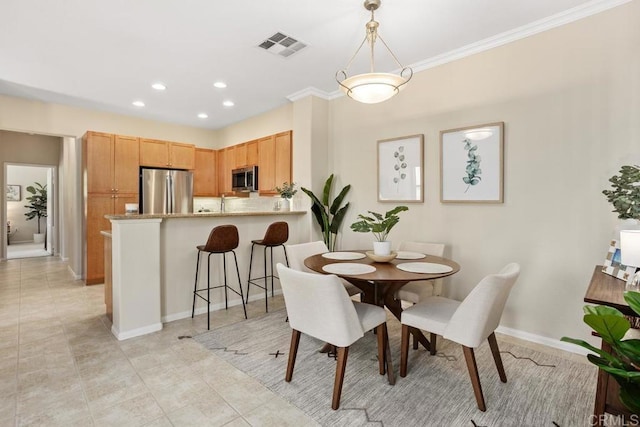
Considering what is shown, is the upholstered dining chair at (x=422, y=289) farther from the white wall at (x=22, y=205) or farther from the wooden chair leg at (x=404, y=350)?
the white wall at (x=22, y=205)

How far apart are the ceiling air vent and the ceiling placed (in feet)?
0.21

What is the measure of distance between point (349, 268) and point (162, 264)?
2.08 m

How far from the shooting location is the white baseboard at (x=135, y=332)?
2824 mm

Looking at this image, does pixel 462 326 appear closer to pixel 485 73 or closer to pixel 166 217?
pixel 485 73

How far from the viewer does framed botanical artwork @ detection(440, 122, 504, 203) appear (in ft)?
9.63

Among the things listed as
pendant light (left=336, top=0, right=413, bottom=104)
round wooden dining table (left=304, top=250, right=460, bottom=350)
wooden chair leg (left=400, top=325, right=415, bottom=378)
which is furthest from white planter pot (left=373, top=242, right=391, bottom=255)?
pendant light (left=336, top=0, right=413, bottom=104)

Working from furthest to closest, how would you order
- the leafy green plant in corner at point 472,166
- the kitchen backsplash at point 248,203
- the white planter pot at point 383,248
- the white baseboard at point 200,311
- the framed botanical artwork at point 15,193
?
the framed botanical artwork at point 15,193 < the kitchen backsplash at point 248,203 < the white baseboard at point 200,311 < the leafy green plant in corner at point 472,166 < the white planter pot at point 383,248

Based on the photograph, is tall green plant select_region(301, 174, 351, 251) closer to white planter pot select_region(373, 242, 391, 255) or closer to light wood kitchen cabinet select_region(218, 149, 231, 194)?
white planter pot select_region(373, 242, 391, 255)

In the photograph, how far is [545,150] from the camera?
8.82ft

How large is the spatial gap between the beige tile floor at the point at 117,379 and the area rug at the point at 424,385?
6.0 inches

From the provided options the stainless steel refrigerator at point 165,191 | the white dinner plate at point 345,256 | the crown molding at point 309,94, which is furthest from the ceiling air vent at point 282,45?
the stainless steel refrigerator at point 165,191

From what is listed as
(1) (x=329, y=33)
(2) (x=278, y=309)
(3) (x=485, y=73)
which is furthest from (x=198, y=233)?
(3) (x=485, y=73)

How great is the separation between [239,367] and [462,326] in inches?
63.4

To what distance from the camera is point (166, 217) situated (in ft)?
10.3
